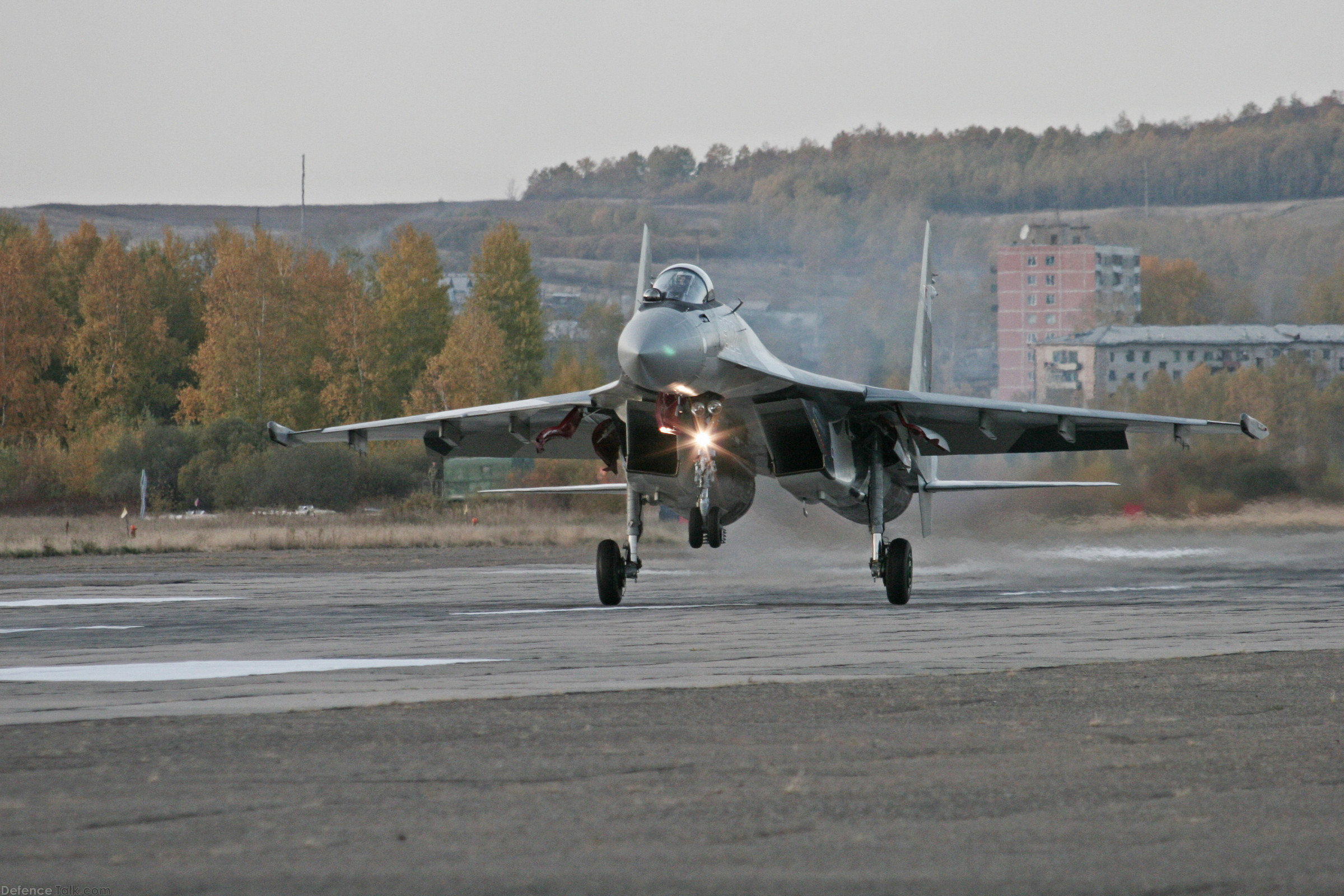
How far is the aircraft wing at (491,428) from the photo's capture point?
1842 centimetres

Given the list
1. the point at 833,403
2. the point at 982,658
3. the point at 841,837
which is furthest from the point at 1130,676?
the point at 833,403

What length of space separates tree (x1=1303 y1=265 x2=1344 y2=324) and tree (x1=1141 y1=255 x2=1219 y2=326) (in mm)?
16729

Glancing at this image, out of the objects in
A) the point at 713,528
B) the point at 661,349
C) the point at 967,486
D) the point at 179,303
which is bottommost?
the point at 713,528

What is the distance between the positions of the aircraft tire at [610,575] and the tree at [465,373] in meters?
45.4

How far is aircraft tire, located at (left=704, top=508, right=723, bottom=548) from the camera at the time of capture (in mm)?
16297

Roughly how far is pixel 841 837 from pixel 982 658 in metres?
6.84

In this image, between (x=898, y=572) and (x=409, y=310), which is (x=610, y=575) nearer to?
(x=898, y=572)

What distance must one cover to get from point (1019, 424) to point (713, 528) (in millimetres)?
6362

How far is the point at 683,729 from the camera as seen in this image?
7691 millimetres

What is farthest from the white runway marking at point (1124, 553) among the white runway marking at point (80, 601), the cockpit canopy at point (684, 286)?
the white runway marking at point (80, 601)

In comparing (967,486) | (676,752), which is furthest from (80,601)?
(676,752)

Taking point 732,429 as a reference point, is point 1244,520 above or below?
below

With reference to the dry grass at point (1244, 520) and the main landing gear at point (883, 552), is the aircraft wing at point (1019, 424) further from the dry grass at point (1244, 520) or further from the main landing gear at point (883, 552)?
the dry grass at point (1244, 520)

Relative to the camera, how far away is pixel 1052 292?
398ft
